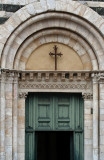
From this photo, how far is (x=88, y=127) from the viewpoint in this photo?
34.2 ft

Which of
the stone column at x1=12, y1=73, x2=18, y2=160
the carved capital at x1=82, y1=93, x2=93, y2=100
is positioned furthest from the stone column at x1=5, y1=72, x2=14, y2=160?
the carved capital at x1=82, y1=93, x2=93, y2=100

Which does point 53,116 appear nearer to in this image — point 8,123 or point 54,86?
point 54,86

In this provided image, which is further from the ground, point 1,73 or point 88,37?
point 88,37

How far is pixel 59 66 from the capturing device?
10414 mm

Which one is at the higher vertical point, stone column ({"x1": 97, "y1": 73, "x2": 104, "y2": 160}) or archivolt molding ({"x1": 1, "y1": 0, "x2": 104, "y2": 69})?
archivolt molding ({"x1": 1, "y1": 0, "x2": 104, "y2": 69})

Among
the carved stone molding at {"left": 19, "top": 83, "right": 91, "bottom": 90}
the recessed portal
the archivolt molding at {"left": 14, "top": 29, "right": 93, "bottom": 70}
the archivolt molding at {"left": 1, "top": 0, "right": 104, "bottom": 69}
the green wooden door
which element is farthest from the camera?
the recessed portal

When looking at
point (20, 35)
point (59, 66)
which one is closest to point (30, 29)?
point (20, 35)

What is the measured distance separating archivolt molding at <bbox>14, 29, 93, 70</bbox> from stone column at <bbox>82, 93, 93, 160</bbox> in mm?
861

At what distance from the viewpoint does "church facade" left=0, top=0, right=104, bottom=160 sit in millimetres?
9938

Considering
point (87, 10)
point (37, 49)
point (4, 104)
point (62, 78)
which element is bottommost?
point (4, 104)

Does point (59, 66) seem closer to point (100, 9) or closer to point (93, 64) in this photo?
point (93, 64)

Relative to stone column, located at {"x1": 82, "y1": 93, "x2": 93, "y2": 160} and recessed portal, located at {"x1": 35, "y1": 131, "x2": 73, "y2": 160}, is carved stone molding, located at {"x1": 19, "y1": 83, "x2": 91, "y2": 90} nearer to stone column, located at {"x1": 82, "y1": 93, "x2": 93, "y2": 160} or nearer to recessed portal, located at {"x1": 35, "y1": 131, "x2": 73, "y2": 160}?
stone column, located at {"x1": 82, "y1": 93, "x2": 93, "y2": 160}

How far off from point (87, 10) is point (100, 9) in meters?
0.38

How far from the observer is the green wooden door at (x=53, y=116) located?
34.6 feet
